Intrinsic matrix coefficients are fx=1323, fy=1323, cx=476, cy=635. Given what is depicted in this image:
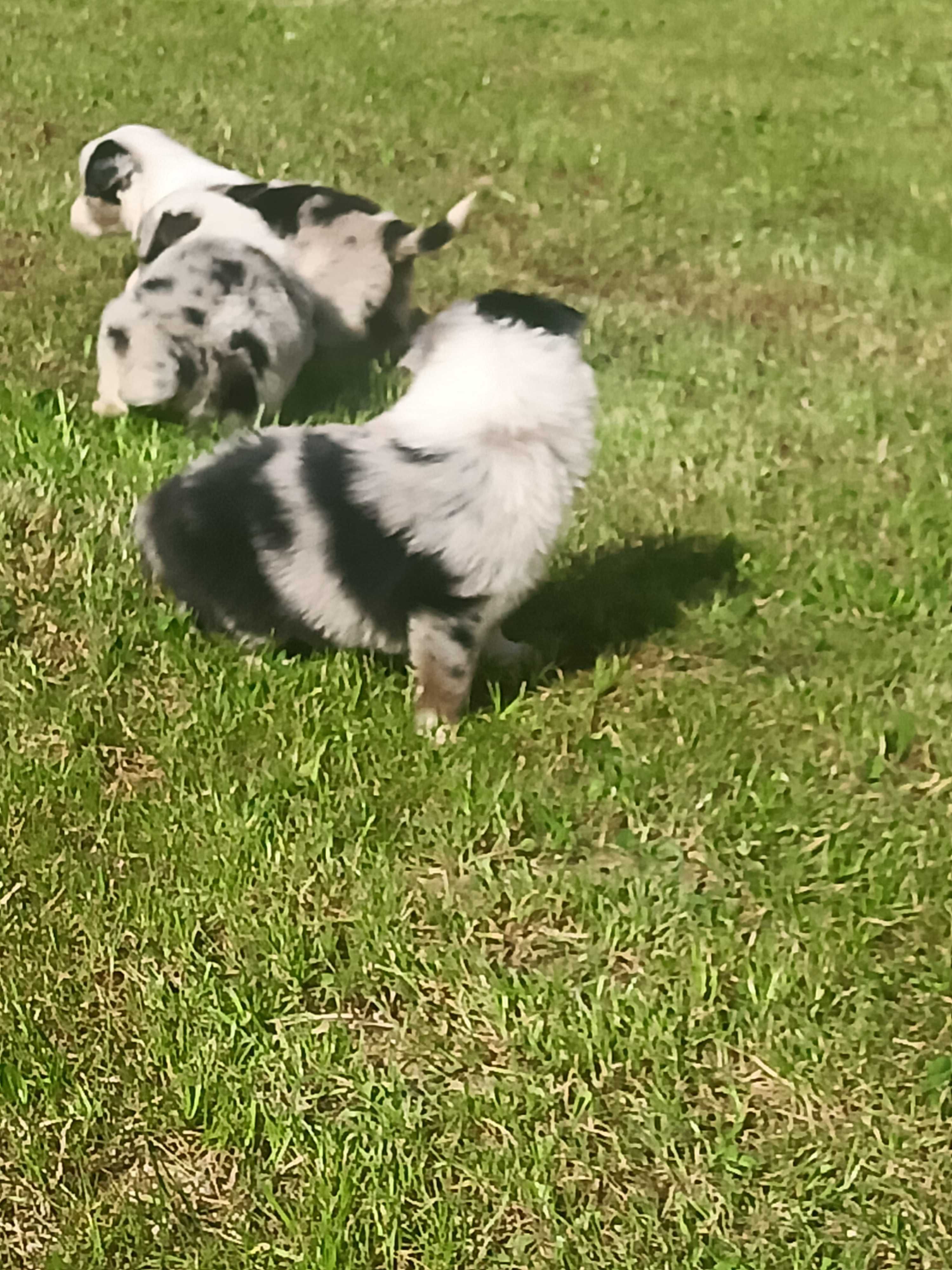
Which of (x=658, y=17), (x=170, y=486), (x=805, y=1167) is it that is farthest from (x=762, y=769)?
(x=658, y=17)

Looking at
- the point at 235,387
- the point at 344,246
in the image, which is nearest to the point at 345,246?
the point at 344,246

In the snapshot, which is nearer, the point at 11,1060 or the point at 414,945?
the point at 11,1060

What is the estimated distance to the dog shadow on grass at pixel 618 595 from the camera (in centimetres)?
379

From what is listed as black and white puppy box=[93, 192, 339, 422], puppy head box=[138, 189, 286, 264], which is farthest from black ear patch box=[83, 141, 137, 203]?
black and white puppy box=[93, 192, 339, 422]

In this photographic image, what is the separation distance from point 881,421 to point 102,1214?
A: 4.00 metres

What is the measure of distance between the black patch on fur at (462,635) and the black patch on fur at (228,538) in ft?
1.48

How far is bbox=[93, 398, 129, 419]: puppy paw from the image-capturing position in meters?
4.48

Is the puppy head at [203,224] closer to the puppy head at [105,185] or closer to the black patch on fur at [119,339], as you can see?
the black patch on fur at [119,339]

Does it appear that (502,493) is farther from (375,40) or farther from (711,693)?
(375,40)

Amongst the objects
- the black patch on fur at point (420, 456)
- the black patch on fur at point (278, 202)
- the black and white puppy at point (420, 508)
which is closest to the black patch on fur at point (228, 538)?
the black and white puppy at point (420, 508)

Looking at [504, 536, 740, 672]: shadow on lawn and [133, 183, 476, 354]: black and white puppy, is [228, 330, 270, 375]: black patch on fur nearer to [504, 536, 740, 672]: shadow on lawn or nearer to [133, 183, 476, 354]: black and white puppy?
[133, 183, 476, 354]: black and white puppy

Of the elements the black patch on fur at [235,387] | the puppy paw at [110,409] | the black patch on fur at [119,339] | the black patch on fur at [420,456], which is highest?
the black patch on fur at [420,456]

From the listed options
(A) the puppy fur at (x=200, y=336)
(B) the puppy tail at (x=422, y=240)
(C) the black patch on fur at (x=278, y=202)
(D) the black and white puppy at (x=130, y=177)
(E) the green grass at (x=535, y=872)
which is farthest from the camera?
(D) the black and white puppy at (x=130, y=177)

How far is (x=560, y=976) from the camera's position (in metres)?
2.84
